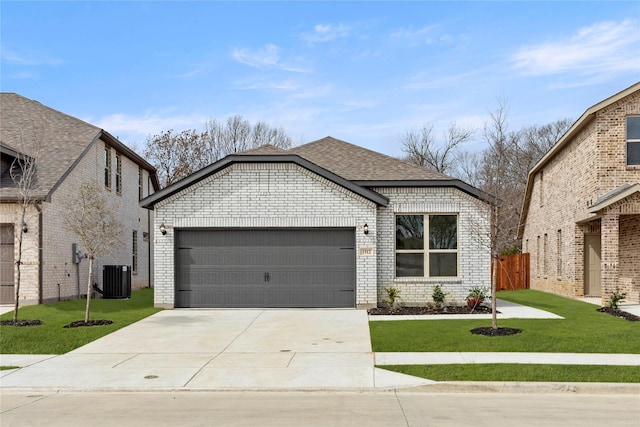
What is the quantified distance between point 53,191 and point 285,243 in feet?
25.1

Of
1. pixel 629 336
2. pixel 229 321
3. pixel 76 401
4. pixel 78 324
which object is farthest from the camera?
pixel 229 321

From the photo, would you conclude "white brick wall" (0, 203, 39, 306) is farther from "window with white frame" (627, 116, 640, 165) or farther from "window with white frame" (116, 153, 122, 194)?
"window with white frame" (627, 116, 640, 165)

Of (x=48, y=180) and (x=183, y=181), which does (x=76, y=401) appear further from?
(x=48, y=180)

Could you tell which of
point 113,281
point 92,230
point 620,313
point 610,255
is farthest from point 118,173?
point 620,313

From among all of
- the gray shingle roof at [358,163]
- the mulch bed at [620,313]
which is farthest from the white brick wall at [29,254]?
the mulch bed at [620,313]

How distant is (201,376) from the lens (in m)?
9.86

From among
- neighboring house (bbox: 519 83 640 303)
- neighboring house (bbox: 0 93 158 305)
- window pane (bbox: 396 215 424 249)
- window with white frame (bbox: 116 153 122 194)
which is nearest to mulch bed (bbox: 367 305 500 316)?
window pane (bbox: 396 215 424 249)

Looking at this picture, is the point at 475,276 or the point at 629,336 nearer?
the point at 629,336

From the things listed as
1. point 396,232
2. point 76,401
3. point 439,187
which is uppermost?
point 439,187

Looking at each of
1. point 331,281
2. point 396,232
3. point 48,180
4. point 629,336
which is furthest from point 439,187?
point 48,180

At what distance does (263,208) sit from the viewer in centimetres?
1830

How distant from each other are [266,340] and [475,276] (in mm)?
8129

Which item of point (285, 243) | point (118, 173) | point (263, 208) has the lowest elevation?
point (285, 243)

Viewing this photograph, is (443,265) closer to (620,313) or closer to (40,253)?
(620,313)
